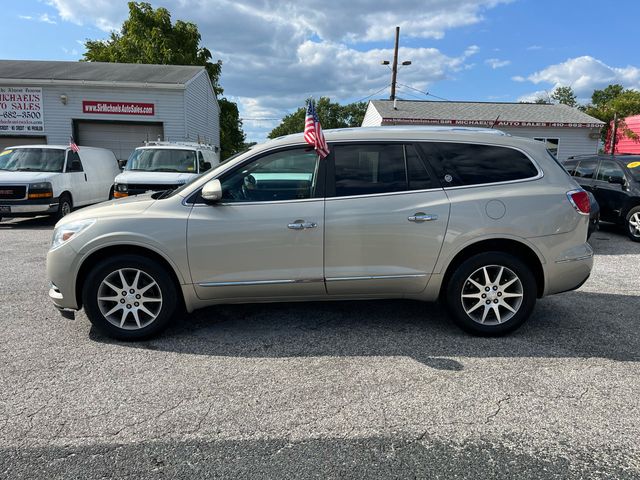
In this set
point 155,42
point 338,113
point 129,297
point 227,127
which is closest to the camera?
point 129,297

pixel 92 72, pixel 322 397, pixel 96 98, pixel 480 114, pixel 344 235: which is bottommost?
pixel 322 397

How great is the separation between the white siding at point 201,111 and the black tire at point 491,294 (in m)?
19.0

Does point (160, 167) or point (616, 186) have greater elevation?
point (160, 167)

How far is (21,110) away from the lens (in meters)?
19.8

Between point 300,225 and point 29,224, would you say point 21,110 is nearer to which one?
point 29,224

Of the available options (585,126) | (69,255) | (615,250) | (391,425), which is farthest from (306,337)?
(585,126)

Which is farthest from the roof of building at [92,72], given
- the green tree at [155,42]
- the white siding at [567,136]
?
the white siding at [567,136]

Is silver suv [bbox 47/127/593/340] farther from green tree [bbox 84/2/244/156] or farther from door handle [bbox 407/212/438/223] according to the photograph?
green tree [bbox 84/2/244/156]

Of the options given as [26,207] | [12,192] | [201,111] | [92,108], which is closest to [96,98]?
[92,108]

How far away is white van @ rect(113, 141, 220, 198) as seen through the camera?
965 cm

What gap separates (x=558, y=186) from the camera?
4020 mm

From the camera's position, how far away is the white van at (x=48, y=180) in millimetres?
10148

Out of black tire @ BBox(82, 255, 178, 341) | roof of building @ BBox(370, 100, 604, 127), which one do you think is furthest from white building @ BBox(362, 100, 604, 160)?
black tire @ BBox(82, 255, 178, 341)

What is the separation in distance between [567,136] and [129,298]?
24.9 metres
